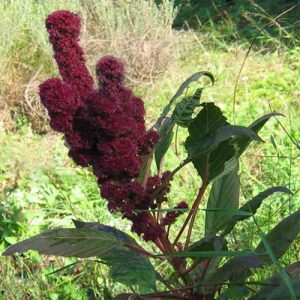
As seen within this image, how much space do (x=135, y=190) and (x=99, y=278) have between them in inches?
57.0

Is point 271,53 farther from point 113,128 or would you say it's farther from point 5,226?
point 113,128

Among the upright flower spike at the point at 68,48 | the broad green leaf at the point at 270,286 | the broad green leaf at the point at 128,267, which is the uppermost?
the upright flower spike at the point at 68,48

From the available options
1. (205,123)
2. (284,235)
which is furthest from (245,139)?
(284,235)

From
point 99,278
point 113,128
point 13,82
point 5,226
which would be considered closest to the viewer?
point 113,128

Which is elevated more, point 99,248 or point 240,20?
point 240,20

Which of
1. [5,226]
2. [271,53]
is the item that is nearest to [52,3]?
[271,53]

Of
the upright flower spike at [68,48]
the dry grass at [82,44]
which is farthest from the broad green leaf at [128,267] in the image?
the dry grass at [82,44]

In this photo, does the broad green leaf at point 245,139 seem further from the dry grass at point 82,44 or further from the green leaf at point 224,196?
the dry grass at point 82,44

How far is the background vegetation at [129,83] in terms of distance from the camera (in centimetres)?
296

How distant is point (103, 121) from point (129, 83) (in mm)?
3770

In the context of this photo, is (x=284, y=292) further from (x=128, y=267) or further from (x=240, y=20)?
(x=240, y=20)

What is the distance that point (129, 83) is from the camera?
16.3 ft

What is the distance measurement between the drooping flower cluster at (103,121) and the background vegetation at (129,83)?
1150mm

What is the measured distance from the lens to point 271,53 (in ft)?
18.2
